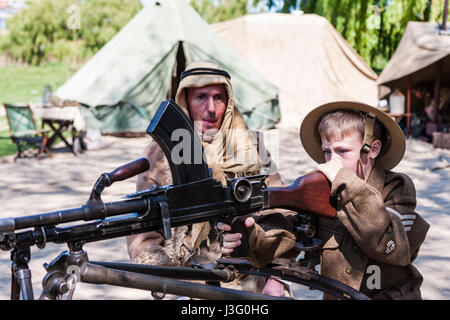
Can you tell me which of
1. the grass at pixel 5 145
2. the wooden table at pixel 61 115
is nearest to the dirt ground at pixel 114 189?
the wooden table at pixel 61 115

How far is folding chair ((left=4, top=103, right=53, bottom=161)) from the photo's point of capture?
41.5 ft

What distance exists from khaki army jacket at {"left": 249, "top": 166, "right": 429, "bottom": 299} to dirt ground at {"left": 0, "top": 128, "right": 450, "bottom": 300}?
5.40 feet

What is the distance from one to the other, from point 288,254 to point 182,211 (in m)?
0.91

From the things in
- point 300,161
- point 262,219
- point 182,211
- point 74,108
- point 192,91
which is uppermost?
point 192,91

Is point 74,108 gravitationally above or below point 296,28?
below

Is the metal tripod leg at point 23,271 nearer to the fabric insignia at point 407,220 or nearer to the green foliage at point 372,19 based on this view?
the fabric insignia at point 407,220

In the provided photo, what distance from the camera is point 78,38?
39500 millimetres

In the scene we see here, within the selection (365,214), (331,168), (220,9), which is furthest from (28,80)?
(365,214)

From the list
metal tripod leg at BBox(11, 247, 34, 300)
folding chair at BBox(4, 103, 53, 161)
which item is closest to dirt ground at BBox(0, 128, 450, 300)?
folding chair at BBox(4, 103, 53, 161)

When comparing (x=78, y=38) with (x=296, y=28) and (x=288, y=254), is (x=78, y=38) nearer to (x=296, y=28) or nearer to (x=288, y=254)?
(x=296, y=28)

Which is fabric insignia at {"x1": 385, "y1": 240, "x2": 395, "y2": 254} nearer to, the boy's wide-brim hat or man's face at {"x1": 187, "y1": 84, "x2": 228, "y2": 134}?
the boy's wide-brim hat

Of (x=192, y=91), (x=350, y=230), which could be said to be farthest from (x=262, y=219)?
(x=192, y=91)

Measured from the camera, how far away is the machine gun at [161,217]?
4.39 ft

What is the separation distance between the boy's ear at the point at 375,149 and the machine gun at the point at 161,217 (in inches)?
16.8
